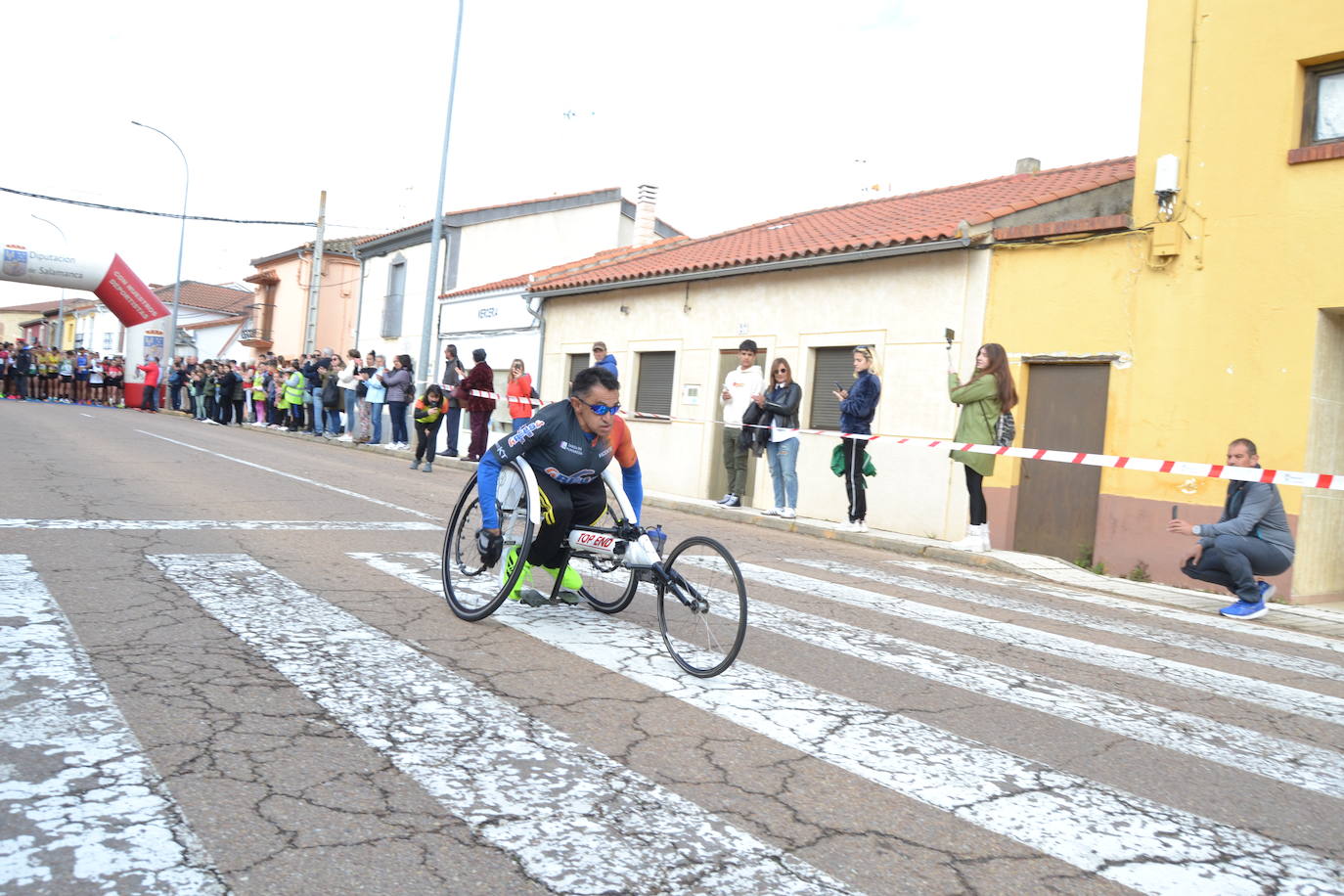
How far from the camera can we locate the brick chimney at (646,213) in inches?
1143

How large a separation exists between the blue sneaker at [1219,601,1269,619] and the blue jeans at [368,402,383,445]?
58.5 feet

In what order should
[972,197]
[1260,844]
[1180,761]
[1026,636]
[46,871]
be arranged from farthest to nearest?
1. [972,197]
2. [1026,636]
3. [1180,761]
4. [1260,844]
5. [46,871]

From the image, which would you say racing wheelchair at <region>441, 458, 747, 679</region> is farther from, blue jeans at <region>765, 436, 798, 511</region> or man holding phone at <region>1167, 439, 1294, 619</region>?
blue jeans at <region>765, 436, 798, 511</region>

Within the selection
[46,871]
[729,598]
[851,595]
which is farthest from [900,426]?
[46,871]

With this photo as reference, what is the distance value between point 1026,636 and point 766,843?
395cm

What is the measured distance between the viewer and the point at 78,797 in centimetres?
319

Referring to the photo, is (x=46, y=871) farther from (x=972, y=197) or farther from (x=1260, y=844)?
(x=972, y=197)

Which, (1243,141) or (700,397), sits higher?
(1243,141)

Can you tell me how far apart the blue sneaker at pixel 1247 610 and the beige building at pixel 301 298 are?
3818 cm

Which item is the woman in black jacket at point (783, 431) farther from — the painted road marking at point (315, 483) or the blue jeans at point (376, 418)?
the blue jeans at point (376, 418)

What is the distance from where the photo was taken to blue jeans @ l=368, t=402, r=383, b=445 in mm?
23125

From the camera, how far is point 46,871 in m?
2.73

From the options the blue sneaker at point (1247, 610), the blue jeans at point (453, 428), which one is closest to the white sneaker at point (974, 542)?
the blue sneaker at point (1247, 610)

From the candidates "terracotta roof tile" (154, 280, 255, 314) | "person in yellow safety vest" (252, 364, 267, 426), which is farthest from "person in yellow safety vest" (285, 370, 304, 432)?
"terracotta roof tile" (154, 280, 255, 314)
